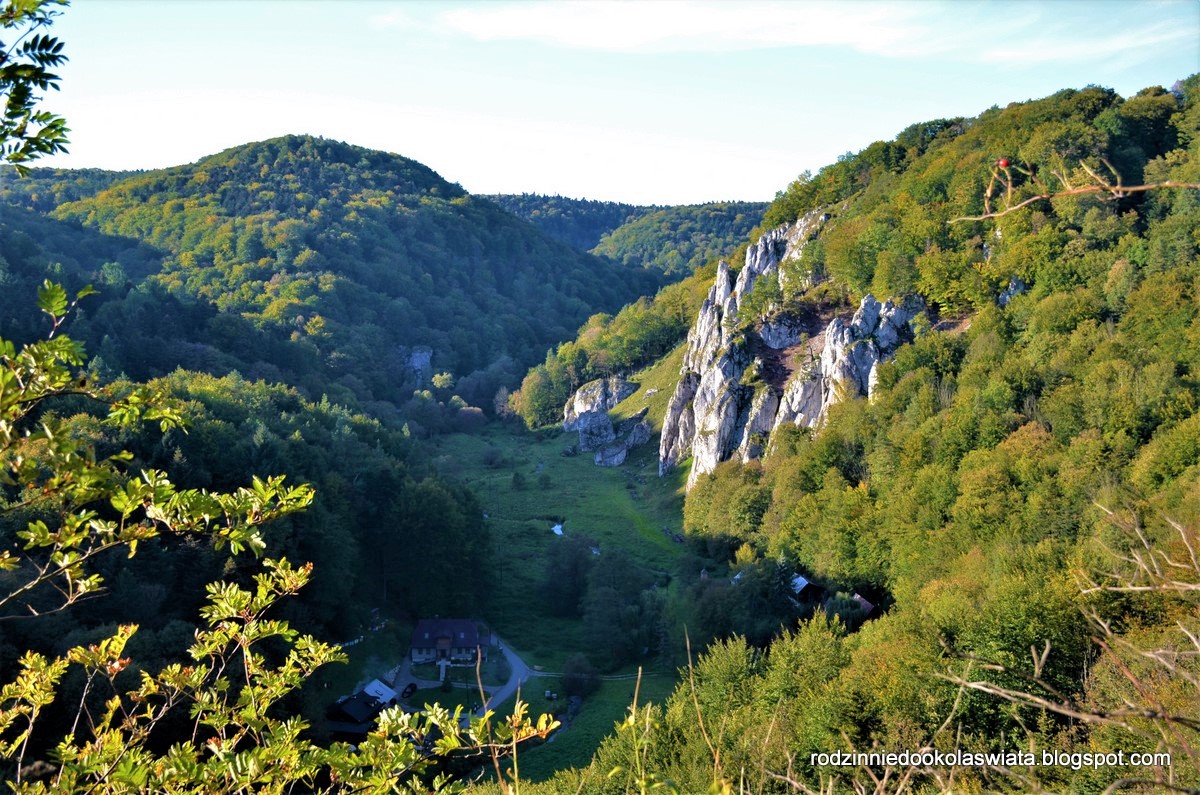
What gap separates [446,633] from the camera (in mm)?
41156

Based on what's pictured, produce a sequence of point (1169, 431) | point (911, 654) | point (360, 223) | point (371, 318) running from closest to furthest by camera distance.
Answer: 1. point (911, 654)
2. point (1169, 431)
3. point (371, 318)
4. point (360, 223)

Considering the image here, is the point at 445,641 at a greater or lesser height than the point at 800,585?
lesser

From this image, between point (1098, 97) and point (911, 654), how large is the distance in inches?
2373

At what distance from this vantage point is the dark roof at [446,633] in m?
40.8

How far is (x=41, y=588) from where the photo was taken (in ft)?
85.3

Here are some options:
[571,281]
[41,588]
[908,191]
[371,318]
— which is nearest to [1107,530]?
[41,588]

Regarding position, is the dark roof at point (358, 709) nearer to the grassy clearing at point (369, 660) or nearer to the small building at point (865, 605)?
the grassy clearing at point (369, 660)

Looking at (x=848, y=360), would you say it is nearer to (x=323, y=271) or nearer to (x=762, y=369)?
(x=762, y=369)

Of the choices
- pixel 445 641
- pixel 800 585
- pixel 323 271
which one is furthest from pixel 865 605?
pixel 323 271

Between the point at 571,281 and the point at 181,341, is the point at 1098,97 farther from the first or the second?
the point at 571,281

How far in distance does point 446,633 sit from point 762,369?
1219 inches

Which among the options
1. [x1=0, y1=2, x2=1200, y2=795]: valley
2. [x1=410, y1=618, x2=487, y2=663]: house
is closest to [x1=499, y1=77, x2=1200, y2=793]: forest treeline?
[x1=0, y1=2, x2=1200, y2=795]: valley

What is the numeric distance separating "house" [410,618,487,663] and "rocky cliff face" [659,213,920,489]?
75.4 feet

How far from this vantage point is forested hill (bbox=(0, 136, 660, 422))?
239ft
